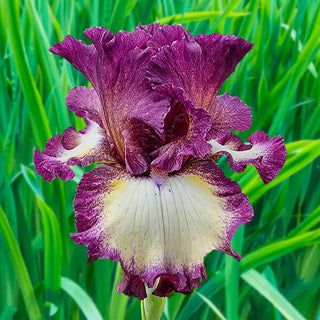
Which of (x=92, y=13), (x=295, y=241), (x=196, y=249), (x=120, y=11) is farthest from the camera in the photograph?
(x=92, y=13)

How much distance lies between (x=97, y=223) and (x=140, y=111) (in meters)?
0.10

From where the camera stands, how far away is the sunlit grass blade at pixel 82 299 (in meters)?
0.80

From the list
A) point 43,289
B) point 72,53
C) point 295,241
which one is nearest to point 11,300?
point 43,289

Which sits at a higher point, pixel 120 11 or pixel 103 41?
pixel 103 41

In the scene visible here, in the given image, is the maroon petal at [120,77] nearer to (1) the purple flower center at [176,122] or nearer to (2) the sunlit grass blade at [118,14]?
(1) the purple flower center at [176,122]

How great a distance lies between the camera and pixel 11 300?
0.95m

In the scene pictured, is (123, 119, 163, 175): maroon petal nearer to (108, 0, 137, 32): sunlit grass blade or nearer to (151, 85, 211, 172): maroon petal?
(151, 85, 211, 172): maroon petal

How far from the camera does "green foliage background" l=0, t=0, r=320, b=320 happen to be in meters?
0.84

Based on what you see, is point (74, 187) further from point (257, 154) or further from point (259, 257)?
point (257, 154)

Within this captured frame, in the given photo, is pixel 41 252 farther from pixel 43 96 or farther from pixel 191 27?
Answer: pixel 191 27

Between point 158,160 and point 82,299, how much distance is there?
446mm

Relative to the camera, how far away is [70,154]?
509 mm

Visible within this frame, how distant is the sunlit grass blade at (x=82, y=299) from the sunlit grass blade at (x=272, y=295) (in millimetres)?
252

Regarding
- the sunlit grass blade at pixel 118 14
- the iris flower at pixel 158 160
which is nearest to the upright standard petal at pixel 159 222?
the iris flower at pixel 158 160
